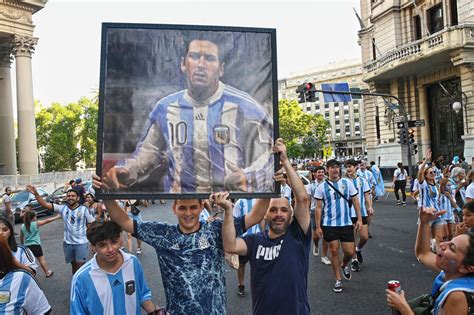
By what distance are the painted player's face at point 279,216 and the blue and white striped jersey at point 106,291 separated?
1.08m

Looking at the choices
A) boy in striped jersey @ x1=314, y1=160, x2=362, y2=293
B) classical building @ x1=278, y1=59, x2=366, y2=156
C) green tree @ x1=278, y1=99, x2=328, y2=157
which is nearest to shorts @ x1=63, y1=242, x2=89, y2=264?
boy in striped jersey @ x1=314, y1=160, x2=362, y2=293

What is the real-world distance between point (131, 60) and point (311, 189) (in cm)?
960

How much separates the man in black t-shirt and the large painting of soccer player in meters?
0.24

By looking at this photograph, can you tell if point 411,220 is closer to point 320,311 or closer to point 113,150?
point 320,311

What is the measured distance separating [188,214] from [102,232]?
2.03 feet

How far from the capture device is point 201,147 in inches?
127

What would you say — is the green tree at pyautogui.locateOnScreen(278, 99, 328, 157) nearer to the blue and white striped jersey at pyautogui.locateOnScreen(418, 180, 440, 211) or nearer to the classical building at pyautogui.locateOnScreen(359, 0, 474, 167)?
the classical building at pyautogui.locateOnScreen(359, 0, 474, 167)

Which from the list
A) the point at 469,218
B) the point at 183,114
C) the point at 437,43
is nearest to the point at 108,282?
the point at 183,114

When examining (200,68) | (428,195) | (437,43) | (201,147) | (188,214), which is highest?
(437,43)

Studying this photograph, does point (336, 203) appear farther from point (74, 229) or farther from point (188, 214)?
point (188, 214)

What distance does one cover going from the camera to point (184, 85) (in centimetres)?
328

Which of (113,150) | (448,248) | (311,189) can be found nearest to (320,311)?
(448,248)

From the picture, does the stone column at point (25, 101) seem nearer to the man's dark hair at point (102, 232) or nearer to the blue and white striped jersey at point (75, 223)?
the blue and white striped jersey at point (75, 223)

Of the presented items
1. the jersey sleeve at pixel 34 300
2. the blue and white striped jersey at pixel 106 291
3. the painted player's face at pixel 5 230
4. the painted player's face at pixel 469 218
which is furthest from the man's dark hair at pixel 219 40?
the painted player's face at pixel 469 218
